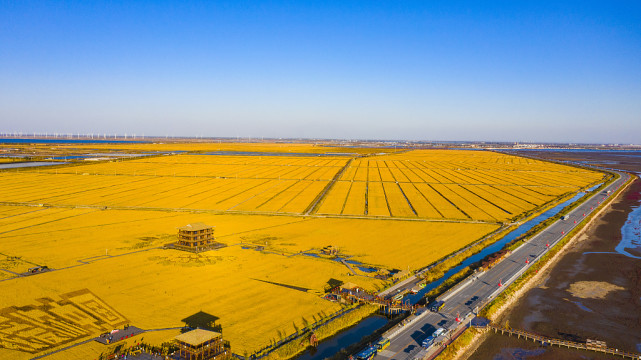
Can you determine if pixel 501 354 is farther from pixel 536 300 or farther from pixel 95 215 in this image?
pixel 95 215

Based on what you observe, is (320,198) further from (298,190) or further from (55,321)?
(55,321)

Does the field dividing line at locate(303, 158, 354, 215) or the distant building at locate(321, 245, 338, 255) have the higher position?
the field dividing line at locate(303, 158, 354, 215)

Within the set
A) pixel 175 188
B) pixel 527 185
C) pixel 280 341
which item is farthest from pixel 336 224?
pixel 527 185

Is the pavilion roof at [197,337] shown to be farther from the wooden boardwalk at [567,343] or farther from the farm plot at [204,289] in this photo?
the wooden boardwalk at [567,343]

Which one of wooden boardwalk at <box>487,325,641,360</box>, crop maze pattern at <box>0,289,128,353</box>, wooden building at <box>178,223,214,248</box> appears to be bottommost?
wooden boardwalk at <box>487,325,641,360</box>

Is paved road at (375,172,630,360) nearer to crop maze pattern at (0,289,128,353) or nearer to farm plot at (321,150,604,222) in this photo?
farm plot at (321,150,604,222)

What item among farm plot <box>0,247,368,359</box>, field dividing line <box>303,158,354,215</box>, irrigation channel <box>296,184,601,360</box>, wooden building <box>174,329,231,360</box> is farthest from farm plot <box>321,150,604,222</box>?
wooden building <box>174,329,231,360</box>

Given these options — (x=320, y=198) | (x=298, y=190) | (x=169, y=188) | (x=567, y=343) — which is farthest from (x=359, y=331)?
(x=169, y=188)
